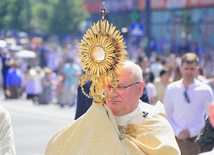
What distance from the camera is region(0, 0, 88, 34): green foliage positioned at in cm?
5471

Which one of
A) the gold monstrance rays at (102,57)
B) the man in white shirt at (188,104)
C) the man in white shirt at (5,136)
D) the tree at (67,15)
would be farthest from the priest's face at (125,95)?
the tree at (67,15)

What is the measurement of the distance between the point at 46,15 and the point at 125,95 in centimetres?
6037

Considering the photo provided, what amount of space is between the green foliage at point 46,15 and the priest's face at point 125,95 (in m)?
46.3

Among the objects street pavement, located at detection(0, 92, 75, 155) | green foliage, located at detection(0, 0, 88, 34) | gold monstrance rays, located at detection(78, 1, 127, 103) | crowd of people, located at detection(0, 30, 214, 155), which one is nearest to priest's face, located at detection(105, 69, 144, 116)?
crowd of people, located at detection(0, 30, 214, 155)

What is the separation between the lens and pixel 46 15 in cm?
6500

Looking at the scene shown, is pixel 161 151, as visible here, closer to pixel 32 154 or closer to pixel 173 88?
pixel 173 88

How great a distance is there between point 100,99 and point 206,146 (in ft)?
9.28

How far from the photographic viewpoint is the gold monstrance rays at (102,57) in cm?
482

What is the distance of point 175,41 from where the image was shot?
168 feet

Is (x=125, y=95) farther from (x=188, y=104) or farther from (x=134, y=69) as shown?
(x=188, y=104)

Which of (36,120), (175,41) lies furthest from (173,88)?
(175,41)

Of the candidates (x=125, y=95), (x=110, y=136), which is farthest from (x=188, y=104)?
(x=110, y=136)

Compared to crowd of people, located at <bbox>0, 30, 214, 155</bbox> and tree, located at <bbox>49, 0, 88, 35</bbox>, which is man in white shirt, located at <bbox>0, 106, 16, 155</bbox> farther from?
tree, located at <bbox>49, 0, 88, 35</bbox>

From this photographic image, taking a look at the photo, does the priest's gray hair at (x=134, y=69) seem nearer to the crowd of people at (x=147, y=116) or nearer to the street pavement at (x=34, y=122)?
the crowd of people at (x=147, y=116)
